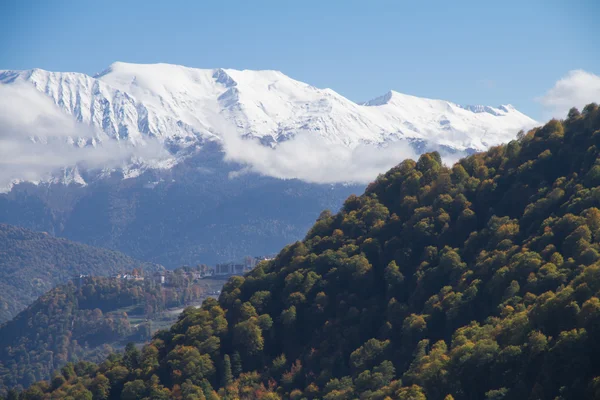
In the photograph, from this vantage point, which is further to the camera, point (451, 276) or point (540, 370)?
point (451, 276)

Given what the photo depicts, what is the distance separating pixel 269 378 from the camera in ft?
292

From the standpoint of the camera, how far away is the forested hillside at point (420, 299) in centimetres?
6800

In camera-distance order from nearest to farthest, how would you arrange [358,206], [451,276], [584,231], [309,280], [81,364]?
[584,231] < [451,276] < [309,280] < [358,206] < [81,364]

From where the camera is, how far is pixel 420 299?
8838 cm

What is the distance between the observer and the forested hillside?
68000mm

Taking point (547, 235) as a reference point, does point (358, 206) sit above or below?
above

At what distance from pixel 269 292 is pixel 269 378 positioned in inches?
467

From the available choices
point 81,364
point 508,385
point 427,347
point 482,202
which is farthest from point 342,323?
point 81,364

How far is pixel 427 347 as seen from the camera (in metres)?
80.1

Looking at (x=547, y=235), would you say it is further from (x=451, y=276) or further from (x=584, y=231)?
(x=451, y=276)

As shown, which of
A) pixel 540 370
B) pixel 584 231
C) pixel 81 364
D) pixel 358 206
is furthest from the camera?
pixel 81 364

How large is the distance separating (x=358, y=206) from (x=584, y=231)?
3371 cm

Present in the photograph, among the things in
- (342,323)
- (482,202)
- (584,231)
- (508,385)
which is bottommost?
(508,385)

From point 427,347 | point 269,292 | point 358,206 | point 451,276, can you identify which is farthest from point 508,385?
point 358,206
